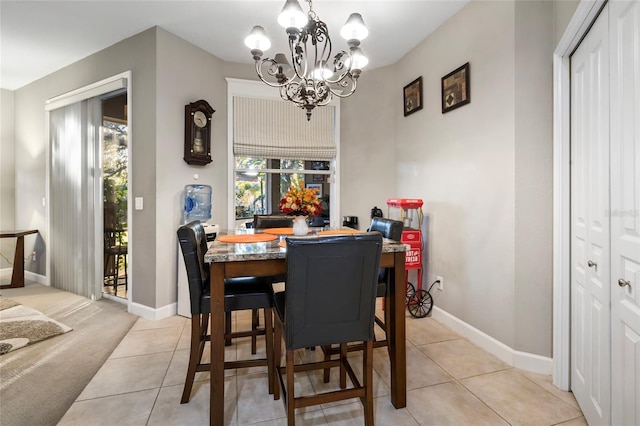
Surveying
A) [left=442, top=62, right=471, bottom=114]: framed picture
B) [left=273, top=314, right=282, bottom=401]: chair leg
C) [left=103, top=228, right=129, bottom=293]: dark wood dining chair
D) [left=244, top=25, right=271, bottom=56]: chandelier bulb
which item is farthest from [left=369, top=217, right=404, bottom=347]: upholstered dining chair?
[left=103, top=228, right=129, bottom=293]: dark wood dining chair

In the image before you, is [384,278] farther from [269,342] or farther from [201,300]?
[201,300]

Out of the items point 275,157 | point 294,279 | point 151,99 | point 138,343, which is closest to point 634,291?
point 294,279

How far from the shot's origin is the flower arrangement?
2.01 metres

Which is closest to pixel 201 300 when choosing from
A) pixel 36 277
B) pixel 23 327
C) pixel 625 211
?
pixel 625 211

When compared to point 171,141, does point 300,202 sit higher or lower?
lower

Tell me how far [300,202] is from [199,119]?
200 centimetres

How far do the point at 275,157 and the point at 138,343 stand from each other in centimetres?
244

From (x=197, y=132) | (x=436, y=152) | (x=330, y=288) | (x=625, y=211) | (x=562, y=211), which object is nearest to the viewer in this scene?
(x=625, y=211)

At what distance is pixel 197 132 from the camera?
10.9ft

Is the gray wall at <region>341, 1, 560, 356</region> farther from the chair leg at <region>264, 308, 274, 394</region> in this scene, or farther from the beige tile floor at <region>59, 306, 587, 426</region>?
the chair leg at <region>264, 308, 274, 394</region>

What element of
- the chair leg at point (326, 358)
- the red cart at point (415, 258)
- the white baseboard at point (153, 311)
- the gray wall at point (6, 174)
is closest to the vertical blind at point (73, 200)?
the white baseboard at point (153, 311)

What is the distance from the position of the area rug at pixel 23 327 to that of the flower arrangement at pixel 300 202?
2.49m

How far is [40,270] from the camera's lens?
4391 mm

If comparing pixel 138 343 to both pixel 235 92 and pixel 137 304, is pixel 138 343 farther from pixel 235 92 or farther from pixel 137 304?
pixel 235 92
